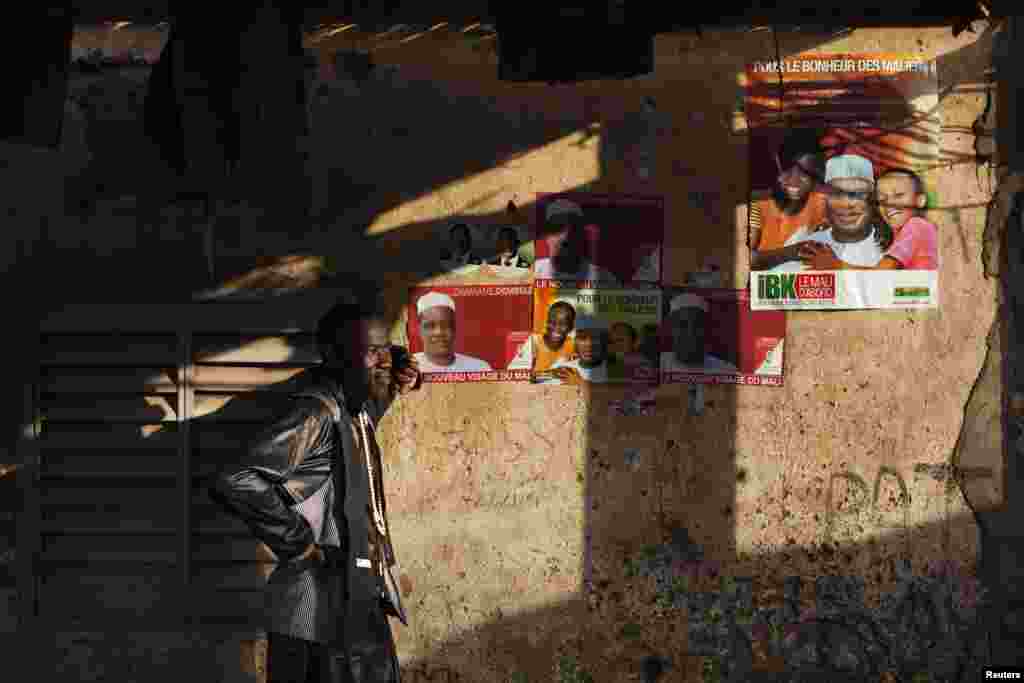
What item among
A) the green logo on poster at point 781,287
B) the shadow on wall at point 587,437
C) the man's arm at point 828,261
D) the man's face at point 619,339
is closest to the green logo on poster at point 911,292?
the man's arm at point 828,261

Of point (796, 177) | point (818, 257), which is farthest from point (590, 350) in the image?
point (796, 177)

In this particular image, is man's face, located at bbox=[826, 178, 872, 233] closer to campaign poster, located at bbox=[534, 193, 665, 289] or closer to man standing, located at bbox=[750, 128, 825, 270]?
man standing, located at bbox=[750, 128, 825, 270]

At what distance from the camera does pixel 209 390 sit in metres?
5.44

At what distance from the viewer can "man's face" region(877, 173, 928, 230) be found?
550 cm

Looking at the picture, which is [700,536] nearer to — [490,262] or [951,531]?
[951,531]

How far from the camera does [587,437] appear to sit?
18.0 feet

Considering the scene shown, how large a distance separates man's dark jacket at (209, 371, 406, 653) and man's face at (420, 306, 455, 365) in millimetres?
1473

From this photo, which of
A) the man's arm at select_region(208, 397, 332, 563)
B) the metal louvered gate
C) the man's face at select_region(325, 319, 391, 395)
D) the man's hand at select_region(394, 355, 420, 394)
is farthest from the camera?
the metal louvered gate

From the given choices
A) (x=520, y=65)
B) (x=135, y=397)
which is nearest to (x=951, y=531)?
(x=520, y=65)

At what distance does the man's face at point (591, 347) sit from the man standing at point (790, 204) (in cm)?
82

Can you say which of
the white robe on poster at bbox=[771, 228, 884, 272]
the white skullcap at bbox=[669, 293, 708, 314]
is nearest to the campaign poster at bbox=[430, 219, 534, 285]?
the white skullcap at bbox=[669, 293, 708, 314]

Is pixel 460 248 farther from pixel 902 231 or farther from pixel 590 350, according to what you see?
pixel 902 231

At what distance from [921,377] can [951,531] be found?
0.76 m

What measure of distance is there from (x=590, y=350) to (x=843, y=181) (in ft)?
4.89
